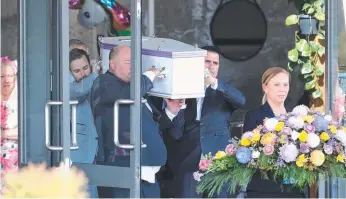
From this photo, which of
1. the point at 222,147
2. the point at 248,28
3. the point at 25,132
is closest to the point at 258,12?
the point at 248,28

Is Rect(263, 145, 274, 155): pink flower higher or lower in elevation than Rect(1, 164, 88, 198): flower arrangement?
higher

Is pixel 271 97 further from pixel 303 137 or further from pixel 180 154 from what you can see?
pixel 303 137

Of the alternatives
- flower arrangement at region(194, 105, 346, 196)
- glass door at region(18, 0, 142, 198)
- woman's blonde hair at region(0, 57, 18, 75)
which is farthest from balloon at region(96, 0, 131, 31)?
flower arrangement at region(194, 105, 346, 196)

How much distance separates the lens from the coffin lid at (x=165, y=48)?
663 cm

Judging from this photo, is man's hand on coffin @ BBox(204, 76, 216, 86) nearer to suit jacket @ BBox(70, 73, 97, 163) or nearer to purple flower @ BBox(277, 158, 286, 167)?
suit jacket @ BBox(70, 73, 97, 163)

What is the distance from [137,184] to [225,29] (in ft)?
3.76

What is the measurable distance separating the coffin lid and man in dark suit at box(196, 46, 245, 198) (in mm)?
89

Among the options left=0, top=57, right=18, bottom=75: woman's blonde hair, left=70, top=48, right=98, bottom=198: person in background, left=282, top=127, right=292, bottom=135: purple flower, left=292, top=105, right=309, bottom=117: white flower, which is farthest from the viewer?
left=0, top=57, right=18, bottom=75: woman's blonde hair

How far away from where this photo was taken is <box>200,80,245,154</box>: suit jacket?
264 inches

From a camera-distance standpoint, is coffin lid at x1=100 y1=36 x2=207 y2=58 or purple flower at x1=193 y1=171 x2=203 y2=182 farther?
purple flower at x1=193 y1=171 x2=203 y2=182

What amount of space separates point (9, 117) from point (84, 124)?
0.61 metres

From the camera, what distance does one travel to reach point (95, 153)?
6.87 m

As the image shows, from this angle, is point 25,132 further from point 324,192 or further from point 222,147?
point 324,192

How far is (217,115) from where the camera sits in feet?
22.1
